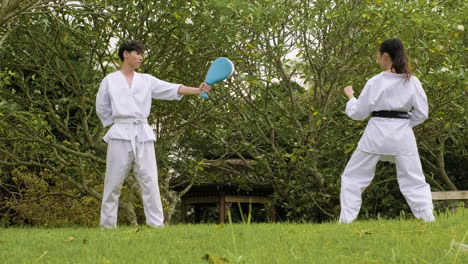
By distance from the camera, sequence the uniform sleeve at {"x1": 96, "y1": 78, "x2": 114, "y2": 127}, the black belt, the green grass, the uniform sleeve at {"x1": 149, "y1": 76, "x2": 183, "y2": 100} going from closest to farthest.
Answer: the green grass < the black belt < the uniform sleeve at {"x1": 96, "y1": 78, "x2": 114, "y2": 127} < the uniform sleeve at {"x1": 149, "y1": 76, "x2": 183, "y2": 100}

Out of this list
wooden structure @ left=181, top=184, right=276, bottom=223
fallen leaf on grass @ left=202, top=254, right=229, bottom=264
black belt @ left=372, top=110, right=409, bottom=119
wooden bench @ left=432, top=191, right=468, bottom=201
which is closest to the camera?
fallen leaf on grass @ left=202, top=254, right=229, bottom=264

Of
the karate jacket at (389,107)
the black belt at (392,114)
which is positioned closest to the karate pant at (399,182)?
the karate jacket at (389,107)

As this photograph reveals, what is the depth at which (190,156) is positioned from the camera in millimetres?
12641

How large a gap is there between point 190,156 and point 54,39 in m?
4.44

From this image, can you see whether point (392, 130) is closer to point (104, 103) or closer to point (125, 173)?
point (125, 173)

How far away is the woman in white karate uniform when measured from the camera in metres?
6.21

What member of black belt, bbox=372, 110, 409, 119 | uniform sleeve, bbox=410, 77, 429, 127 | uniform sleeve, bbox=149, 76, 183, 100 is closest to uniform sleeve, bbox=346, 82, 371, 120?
black belt, bbox=372, 110, 409, 119

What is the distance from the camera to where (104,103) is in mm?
6723

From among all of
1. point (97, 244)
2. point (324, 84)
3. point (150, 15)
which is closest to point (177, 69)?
point (150, 15)

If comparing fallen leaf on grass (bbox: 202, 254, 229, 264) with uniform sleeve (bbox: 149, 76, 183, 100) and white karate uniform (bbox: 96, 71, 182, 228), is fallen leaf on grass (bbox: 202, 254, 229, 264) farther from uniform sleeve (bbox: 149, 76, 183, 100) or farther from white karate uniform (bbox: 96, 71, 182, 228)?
uniform sleeve (bbox: 149, 76, 183, 100)

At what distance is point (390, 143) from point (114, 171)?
276 centimetres

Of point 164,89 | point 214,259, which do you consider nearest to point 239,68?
point 164,89

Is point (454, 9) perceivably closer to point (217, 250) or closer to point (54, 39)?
point (54, 39)

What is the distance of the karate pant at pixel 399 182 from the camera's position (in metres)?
6.23
